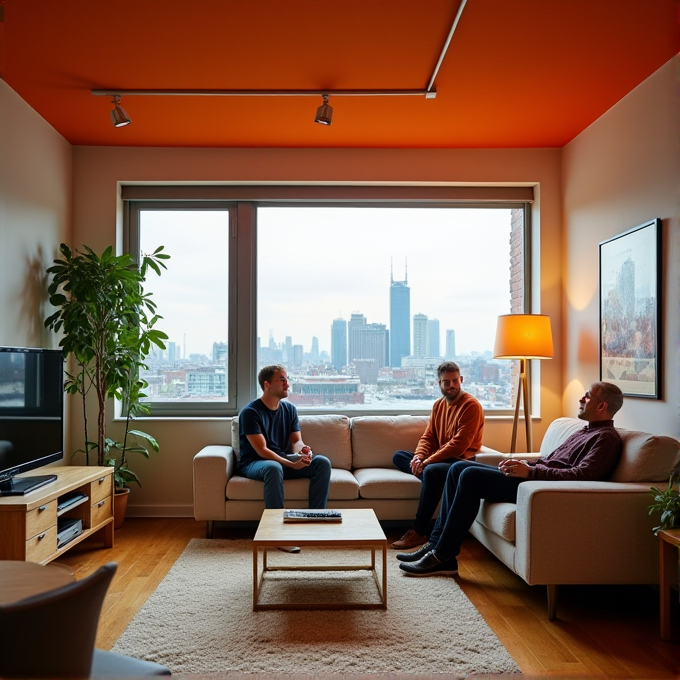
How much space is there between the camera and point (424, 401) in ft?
17.9

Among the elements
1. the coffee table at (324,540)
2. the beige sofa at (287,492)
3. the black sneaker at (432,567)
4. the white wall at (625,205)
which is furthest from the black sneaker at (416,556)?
the white wall at (625,205)

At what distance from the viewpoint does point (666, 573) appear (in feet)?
9.37

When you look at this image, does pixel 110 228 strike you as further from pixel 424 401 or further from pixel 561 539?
pixel 561 539

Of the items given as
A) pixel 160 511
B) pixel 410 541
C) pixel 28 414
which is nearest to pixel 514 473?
pixel 410 541

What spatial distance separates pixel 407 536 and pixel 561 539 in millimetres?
1302

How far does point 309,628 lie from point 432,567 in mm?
977

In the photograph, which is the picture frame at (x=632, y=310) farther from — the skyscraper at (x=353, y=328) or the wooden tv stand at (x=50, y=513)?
the wooden tv stand at (x=50, y=513)

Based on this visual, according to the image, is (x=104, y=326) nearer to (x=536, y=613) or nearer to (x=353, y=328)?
(x=353, y=328)

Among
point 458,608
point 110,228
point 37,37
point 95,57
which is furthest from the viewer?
point 110,228

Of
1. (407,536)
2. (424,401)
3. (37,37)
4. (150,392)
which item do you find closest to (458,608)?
(407,536)

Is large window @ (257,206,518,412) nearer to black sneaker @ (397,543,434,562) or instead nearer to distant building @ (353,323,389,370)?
distant building @ (353,323,389,370)

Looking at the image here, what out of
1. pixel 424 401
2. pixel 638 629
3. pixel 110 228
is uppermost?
pixel 110 228

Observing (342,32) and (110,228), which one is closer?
(342,32)

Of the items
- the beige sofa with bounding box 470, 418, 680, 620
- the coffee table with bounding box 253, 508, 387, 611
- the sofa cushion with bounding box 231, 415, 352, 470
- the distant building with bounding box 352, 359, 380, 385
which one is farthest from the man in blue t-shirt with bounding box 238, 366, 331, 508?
the beige sofa with bounding box 470, 418, 680, 620
